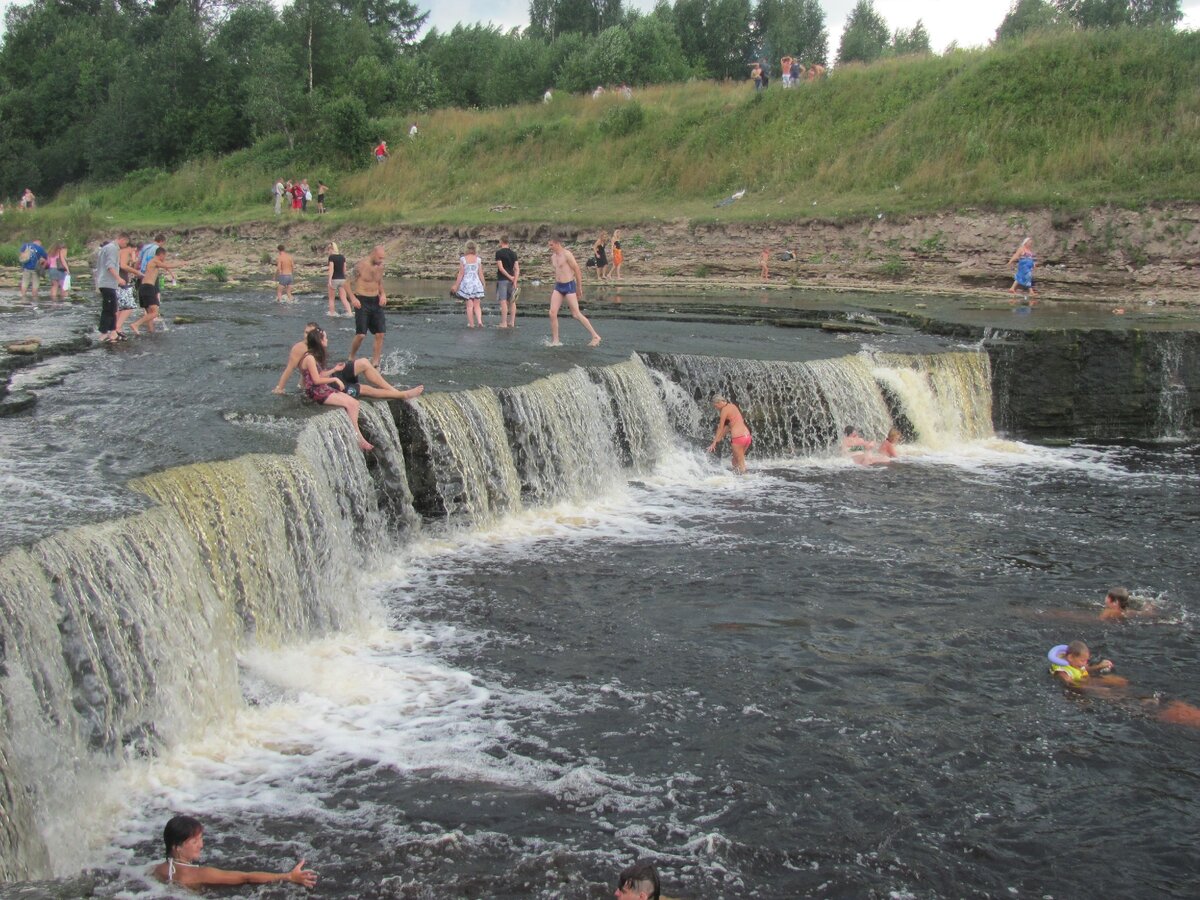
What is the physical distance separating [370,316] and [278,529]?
202 inches

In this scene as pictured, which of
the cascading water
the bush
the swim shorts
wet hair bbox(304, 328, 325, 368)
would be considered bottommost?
the cascading water

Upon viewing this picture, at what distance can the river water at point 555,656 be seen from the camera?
6.14 m

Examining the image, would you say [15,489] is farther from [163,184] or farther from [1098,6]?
[1098,6]

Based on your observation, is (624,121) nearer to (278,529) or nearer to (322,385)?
(322,385)

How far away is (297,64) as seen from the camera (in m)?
51.3

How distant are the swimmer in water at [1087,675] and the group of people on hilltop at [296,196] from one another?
35756mm

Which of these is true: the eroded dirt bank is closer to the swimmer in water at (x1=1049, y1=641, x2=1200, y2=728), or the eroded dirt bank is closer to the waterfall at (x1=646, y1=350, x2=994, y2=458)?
the waterfall at (x1=646, y1=350, x2=994, y2=458)

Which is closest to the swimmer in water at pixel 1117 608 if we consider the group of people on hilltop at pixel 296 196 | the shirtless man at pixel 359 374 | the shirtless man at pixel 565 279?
the shirtless man at pixel 359 374

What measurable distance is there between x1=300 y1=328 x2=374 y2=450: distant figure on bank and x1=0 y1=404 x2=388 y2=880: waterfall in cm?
115

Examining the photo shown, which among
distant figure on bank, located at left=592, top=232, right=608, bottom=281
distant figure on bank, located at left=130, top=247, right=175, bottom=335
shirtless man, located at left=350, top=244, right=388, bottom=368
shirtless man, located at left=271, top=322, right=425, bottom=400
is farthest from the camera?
distant figure on bank, located at left=592, top=232, right=608, bottom=281

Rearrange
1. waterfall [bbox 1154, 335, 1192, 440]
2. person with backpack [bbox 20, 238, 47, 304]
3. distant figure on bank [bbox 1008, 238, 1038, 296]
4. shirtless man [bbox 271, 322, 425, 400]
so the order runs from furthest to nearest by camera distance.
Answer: distant figure on bank [bbox 1008, 238, 1038, 296], person with backpack [bbox 20, 238, 47, 304], waterfall [bbox 1154, 335, 1192, 440], shirtless man [bbox 271, 322, 425, 400]

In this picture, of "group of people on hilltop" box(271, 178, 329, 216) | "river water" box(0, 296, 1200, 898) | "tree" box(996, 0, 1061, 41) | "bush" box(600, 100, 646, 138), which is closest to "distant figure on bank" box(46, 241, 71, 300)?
"river water" box(0, 296, 1200, 898)

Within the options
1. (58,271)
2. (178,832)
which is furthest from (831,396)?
(58,271)

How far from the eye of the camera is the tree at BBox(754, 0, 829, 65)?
6488 cm
